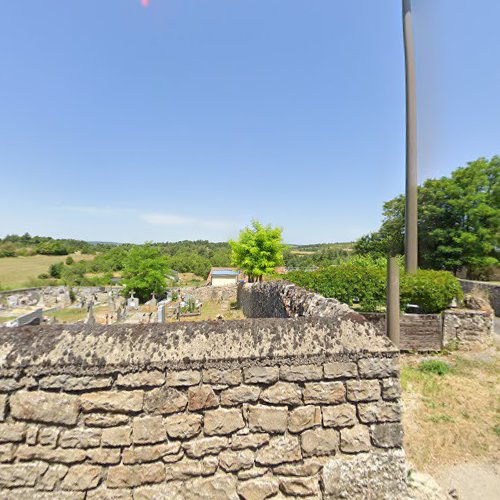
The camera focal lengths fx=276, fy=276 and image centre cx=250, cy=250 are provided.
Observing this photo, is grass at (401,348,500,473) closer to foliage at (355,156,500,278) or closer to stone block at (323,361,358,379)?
stone block at (323,361,358,379)

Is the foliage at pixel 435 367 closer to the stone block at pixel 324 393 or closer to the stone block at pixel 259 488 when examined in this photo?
the stone block at pixel 324 393

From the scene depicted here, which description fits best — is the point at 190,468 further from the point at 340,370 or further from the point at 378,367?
the point at 378,367

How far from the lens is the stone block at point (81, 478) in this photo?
169 cm

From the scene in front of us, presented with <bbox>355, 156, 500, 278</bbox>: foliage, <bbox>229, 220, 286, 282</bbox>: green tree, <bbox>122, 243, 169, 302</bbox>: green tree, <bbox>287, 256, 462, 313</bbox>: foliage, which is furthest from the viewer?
<bbox>122, 243, 169, 302</bbox>: green tree

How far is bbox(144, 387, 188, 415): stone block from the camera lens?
1.73 meters

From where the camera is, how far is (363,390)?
1.88m

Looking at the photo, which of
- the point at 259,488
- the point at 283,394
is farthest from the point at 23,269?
the point at 283,394

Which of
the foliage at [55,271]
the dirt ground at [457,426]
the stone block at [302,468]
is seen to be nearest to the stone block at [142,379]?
the stone block at [302,468]

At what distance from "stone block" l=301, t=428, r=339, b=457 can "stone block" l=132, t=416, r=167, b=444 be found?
36.7 inches

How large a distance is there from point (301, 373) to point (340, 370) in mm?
270

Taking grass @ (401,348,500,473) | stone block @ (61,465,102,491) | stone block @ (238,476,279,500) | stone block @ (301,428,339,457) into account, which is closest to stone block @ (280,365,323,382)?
stone block @ (301,428,339,457)

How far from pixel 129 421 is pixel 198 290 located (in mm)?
29350

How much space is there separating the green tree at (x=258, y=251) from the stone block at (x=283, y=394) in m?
24.6

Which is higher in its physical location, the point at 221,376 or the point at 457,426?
the point at 221,376
